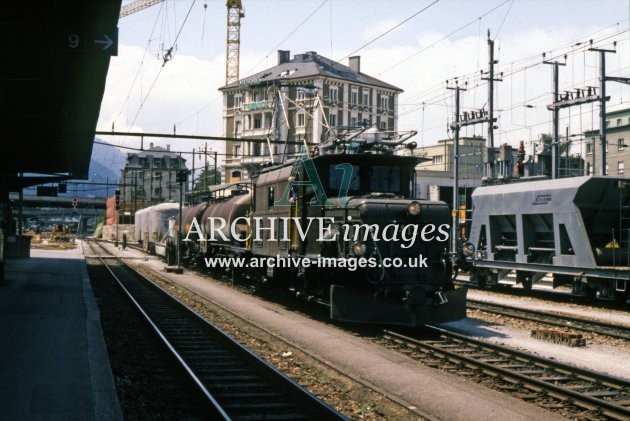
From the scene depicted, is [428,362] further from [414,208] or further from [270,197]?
[270,197]

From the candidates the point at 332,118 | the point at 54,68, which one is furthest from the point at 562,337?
the point at 332,118

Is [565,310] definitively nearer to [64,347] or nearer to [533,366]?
[533,366]

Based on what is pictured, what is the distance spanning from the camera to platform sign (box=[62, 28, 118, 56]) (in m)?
13.6

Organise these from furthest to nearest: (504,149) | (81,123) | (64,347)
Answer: (504,149) < (81,123) < (64,347)

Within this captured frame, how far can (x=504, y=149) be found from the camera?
2988cm

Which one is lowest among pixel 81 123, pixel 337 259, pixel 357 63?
pixel 337 259

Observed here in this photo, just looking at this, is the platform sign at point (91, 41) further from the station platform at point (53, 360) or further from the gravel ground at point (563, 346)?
the gravel ground at point (563, 346)

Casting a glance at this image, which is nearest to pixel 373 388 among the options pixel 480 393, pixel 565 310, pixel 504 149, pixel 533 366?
pixel 480 393

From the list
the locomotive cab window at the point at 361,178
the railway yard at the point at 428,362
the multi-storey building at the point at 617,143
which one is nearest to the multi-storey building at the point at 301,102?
the multi-storey building at the point at 617,143

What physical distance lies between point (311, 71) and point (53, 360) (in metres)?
68.4

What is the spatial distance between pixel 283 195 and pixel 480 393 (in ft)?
26.1

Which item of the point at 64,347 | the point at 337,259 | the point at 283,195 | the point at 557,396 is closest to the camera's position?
the point at 557,396

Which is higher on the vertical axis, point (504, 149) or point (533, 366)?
point (504, 149)

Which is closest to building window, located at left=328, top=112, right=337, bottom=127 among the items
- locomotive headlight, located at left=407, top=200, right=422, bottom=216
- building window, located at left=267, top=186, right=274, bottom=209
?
building window, located at left=267, top=186, right=274, bottom=209
